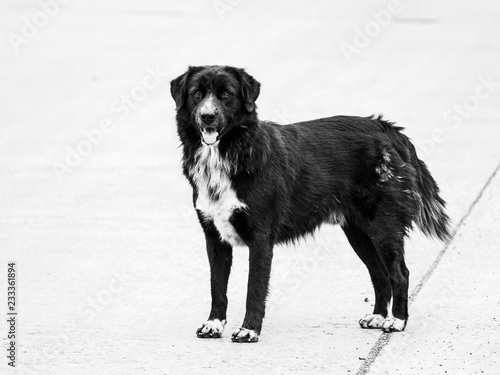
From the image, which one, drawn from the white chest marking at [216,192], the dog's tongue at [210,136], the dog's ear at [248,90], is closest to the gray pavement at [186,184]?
the white chest marking at [216,192]

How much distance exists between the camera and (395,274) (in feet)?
21.8

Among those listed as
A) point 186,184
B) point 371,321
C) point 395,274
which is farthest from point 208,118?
point 186,184

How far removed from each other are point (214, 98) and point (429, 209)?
67.9 inches

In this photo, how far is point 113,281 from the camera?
25.2ft

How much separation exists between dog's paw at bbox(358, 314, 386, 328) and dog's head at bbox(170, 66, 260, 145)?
1.45 m

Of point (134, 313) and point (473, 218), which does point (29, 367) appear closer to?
point (134, 313)

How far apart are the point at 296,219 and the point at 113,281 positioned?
1.68 m

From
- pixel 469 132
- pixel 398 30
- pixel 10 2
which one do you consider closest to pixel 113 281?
pixel 469 132

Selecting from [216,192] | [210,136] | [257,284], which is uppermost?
[210,136]

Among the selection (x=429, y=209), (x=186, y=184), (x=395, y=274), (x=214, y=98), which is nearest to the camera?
(x=214, y=98)

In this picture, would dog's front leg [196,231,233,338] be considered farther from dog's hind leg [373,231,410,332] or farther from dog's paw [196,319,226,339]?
dog's hind leg [373,231,410,332]

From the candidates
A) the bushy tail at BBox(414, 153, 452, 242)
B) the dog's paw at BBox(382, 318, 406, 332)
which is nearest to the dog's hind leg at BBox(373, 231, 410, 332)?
the dog's paw at BBox(382, 318, 406, 332)

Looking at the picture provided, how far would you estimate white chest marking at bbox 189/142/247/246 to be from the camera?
6.38 metres

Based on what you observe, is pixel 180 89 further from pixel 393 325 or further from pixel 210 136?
pixel 393 325
